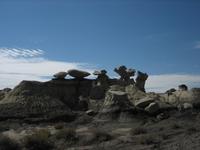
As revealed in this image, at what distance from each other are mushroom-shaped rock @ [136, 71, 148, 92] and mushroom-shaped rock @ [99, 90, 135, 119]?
7.39m

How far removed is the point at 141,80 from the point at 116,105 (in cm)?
930

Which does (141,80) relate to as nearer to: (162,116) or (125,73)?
(125,73)

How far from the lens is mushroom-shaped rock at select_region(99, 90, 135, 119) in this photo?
121ft

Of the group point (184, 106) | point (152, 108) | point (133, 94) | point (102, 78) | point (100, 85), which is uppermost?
point (102, 78)

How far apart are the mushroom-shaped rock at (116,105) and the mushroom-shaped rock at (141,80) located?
24.2 ft

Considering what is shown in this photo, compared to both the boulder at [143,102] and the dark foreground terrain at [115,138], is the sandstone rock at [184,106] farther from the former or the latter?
the dark foreground terrain at [115,138]

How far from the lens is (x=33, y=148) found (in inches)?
982

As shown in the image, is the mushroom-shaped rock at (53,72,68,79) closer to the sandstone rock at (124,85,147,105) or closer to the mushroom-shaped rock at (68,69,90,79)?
the mushroom-shaped rock at (68,69,90,79)

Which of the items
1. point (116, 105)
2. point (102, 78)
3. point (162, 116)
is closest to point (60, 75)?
point (102, 78)

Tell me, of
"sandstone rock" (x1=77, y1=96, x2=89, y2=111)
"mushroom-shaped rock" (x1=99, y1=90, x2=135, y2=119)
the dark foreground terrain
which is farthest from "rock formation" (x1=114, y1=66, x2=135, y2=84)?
the dark foreground terrain

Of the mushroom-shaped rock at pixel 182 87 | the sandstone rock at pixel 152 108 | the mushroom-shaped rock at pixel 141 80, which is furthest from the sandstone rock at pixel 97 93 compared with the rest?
the mushroom-shaped rock at pixel 182 87

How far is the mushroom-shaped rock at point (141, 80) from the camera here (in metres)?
45.5

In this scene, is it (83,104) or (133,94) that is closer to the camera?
(133,94)

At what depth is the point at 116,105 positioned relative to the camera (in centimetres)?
3744
